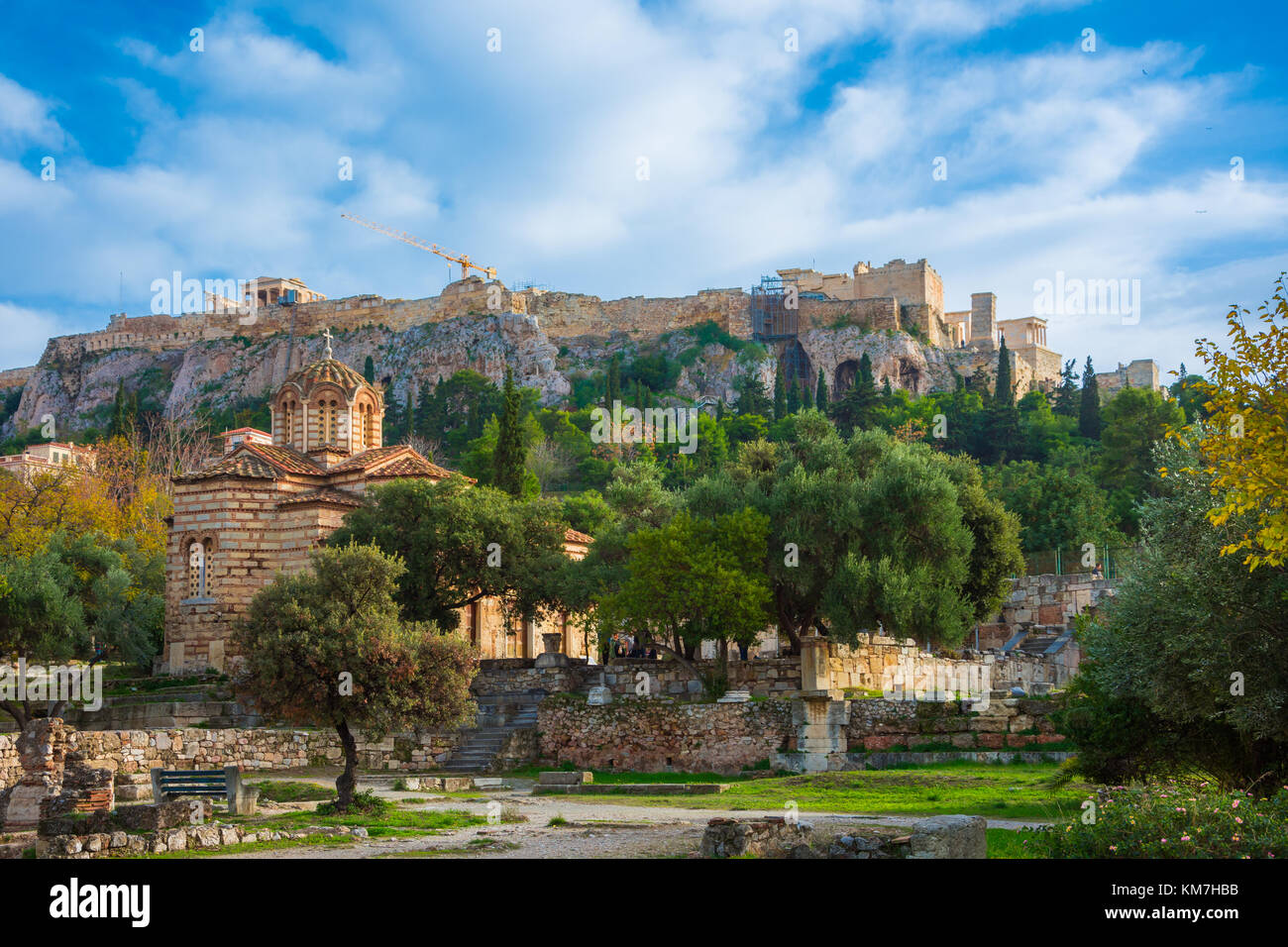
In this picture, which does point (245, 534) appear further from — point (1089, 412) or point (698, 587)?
point (1089, 412)

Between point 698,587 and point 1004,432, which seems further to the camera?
point 1004,432

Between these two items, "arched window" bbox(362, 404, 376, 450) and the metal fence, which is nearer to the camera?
"arched window" bbox(362, 404, 376, 450)

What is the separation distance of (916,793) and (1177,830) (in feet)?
28.3

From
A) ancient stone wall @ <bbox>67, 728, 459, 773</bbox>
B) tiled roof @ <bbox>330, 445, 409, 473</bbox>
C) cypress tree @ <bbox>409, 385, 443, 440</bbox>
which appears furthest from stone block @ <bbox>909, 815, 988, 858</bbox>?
cypress tree @ <bbox>409, 385, 443, 440</bbox>

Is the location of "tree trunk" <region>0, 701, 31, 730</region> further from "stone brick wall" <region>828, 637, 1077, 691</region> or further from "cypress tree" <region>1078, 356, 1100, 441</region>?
"cypress tree" <region>1078, 356, 1100, 441</region>

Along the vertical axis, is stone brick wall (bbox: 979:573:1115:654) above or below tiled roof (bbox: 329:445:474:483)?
below

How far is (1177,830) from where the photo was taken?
1020 cm

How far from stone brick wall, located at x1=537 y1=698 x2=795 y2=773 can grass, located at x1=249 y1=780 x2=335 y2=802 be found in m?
6.20

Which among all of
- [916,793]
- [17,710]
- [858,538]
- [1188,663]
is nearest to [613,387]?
[858,538]

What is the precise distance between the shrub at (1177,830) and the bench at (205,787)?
12.0 meters

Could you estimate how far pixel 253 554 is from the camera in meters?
35.3

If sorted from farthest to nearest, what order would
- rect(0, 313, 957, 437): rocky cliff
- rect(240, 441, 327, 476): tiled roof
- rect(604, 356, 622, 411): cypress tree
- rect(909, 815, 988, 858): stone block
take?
1. rect(0, 313, 957, 437): rocky cliff
2. rect(604, 356, 622, 411): cypress tree
3. rect(240, 441, 327, 476): tiled roof
4. rect(909, 815, 988, 858): stone block

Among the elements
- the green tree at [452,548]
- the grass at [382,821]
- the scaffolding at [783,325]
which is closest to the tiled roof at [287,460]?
the green tree at [452,548]

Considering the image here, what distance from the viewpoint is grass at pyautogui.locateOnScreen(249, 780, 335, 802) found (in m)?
21.0
